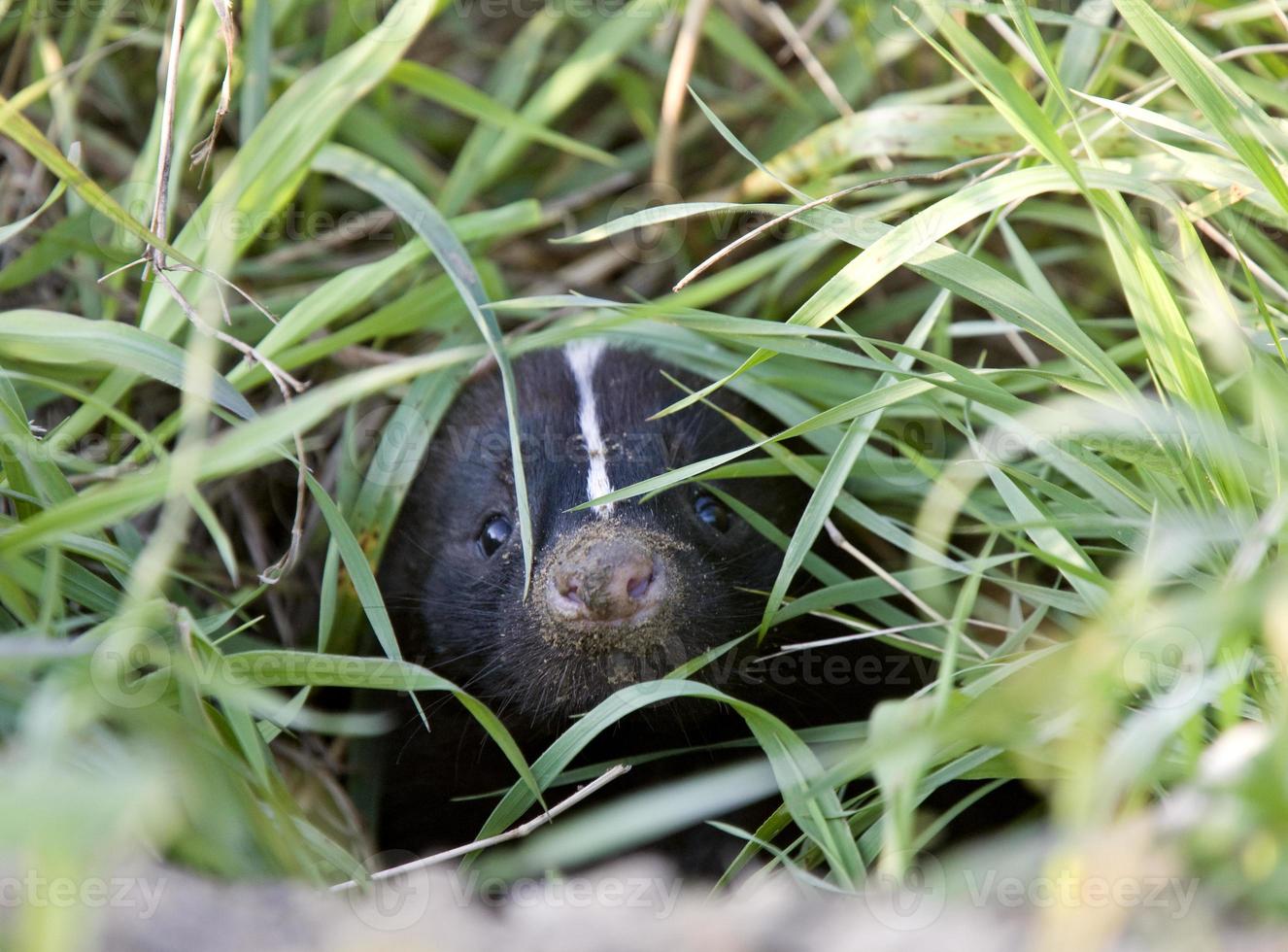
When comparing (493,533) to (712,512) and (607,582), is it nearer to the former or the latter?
(712,512)

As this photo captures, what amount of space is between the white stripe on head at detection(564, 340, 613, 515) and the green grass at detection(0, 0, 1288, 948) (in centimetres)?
13

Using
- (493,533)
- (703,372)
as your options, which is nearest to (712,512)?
(703,372)

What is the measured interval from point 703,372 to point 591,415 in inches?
12.7

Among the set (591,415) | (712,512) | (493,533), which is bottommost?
(493,533)

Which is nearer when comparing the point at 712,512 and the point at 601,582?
the point at 601,582

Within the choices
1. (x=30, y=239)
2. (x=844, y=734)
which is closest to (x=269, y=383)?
(x=30, y=239)

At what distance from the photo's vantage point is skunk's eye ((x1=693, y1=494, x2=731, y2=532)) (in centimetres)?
300

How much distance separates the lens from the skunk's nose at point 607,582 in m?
2.45

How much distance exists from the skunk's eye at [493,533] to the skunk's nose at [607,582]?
555mm

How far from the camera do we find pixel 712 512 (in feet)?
9.91

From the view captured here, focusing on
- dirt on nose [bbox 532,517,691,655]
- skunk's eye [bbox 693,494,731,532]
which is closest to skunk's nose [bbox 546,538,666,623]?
dirt on nose [bbox 532,517,691,655]

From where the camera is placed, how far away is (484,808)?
3129mm

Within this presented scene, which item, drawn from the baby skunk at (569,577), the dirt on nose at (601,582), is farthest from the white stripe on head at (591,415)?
the dirt on nose at (601,582)

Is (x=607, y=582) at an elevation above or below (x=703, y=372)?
below
